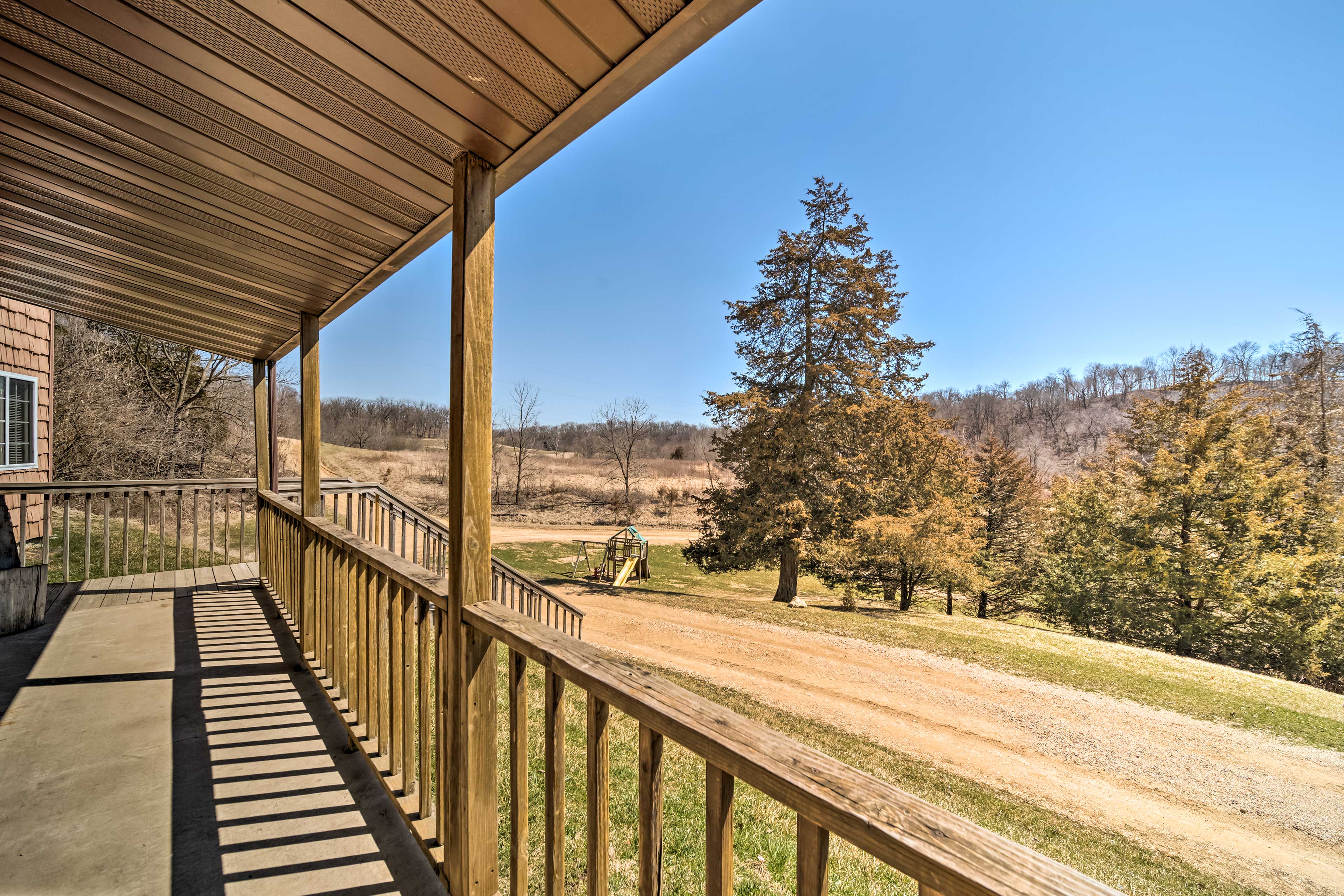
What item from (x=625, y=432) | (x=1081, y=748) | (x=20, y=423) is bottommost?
(x=1081, y=748)

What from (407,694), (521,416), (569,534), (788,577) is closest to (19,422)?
(407,694)

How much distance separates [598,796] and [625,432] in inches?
1166

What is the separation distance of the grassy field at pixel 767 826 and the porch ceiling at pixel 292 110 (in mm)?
2132

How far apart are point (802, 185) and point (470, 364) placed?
84.4 feet

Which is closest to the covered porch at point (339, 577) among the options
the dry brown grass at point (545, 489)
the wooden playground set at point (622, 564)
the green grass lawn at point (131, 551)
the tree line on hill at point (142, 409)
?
the green grass lawn at point (131, 551)

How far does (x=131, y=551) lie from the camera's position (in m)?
8.66

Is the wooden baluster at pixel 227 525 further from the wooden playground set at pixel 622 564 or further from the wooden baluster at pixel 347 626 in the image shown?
the wooden playground set at pixel 622 564

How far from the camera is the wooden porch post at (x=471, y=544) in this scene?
5.48 feet

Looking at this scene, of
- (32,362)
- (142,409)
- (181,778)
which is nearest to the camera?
(181,778)

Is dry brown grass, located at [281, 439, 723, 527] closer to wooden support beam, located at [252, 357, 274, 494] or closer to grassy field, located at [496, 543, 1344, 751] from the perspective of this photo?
grassy field, located at [496, 543, 1344, 751]

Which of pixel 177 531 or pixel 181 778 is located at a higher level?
pixel 177 531

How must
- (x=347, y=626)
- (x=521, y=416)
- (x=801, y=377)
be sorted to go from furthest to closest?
A: (x=521, y=416) → (x=801, y=377) → (x=347, y=626)

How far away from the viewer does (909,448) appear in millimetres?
14141

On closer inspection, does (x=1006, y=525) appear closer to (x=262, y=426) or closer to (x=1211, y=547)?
(x=1211, y=547)
